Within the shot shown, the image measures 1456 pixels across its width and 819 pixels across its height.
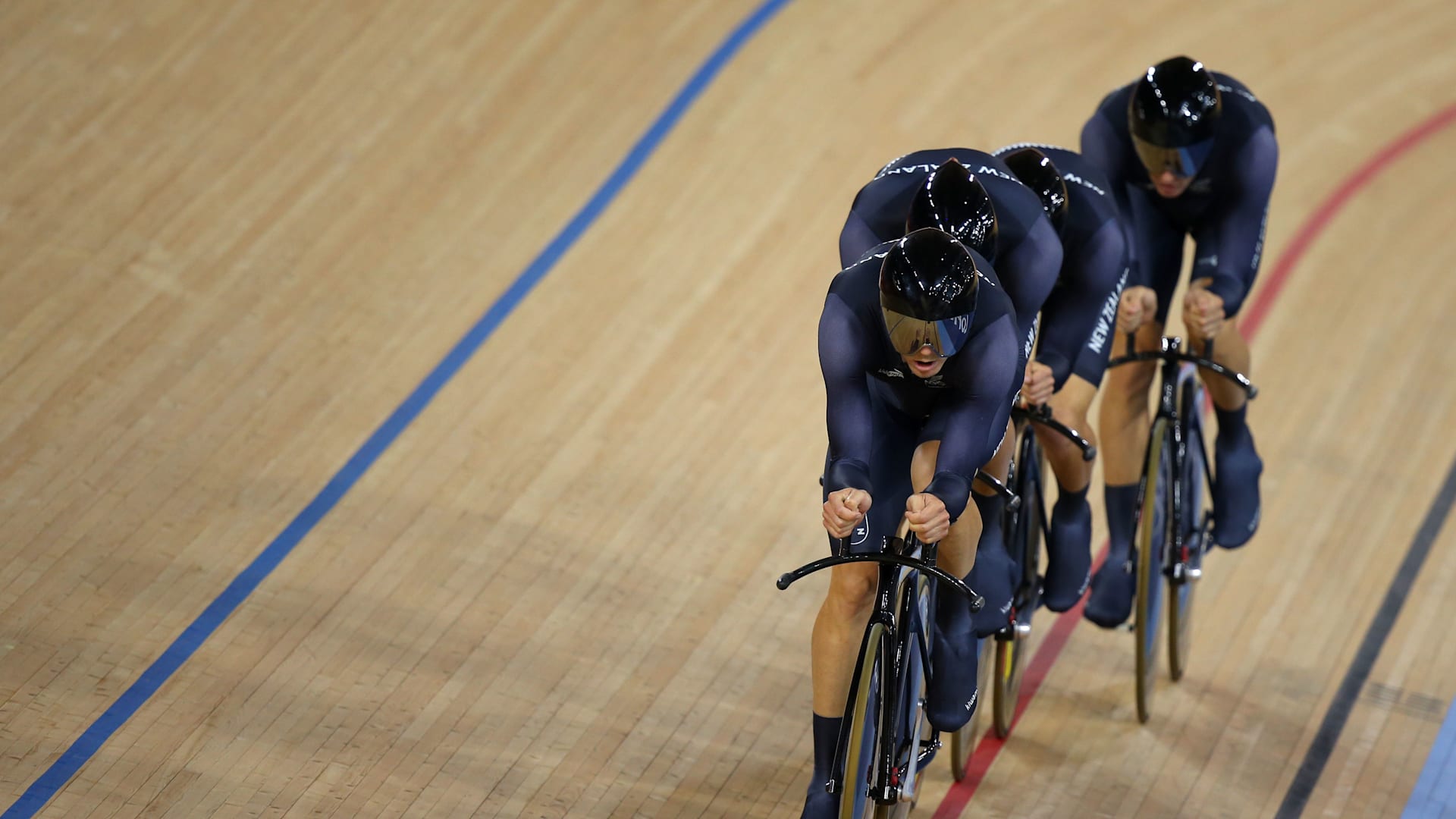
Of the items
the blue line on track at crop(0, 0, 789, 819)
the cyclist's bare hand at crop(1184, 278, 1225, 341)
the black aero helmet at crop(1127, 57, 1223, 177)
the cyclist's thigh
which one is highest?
the black aero helmet at crop(1127, 57, 1223, 177)

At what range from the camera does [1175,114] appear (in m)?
3.81

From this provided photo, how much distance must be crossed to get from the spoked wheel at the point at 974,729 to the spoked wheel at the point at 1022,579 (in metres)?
0.03

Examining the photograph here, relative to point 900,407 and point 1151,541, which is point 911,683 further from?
point 1151,541

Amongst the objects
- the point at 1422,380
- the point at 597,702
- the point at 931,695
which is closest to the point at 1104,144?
the point at 931,695

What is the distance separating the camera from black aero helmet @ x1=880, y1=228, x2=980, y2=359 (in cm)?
295

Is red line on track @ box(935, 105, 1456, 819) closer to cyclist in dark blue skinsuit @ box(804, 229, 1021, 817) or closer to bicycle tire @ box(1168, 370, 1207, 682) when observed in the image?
bicycle tire @ box(1168, 370, 1207, 682)

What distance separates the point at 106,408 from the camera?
15.4 feet

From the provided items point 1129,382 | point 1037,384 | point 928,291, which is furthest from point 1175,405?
point 928,291

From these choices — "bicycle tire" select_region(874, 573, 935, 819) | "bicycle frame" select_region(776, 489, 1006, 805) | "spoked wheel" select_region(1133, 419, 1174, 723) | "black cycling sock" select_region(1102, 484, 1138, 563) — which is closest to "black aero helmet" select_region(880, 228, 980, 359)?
"bicycle frame" select_region(776, 489, 1006, 805)

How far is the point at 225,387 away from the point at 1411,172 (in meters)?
4.51

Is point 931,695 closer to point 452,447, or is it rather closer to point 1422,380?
point 452,447

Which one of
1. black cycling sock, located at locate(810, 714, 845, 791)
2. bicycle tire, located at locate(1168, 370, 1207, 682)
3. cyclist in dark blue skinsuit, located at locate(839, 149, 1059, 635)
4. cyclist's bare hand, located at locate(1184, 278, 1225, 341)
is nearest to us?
black cycling sock, located at locate(810, 714, 845, 791)

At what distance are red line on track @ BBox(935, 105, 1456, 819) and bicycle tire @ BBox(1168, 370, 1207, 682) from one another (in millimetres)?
277

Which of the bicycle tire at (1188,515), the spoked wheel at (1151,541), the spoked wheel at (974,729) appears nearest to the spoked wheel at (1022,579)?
the spoked wheel at (974,729)
